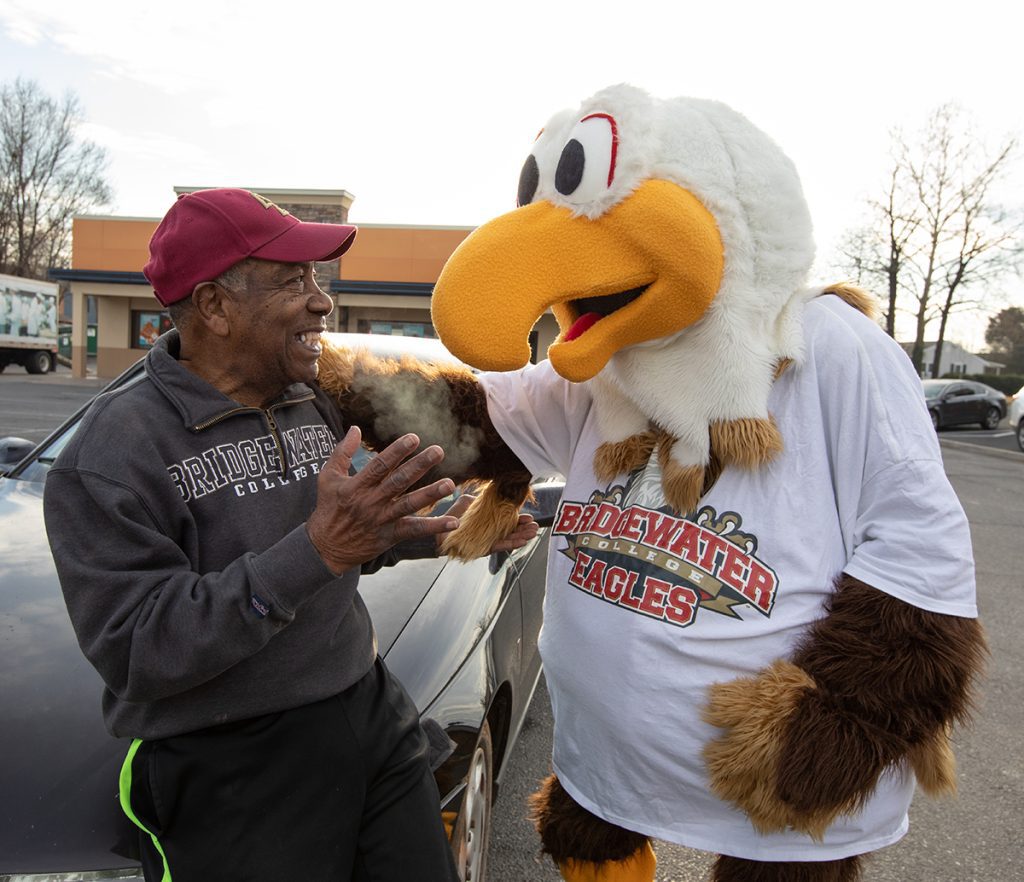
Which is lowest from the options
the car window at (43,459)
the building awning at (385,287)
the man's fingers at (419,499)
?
the building awning at (385,287)

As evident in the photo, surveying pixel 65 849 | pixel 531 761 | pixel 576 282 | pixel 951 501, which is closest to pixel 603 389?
pixel 576 282

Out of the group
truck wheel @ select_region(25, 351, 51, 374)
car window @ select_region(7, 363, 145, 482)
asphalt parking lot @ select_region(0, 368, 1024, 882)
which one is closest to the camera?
asphalt parking lot @ select_region(0, 368, 1024, 882)

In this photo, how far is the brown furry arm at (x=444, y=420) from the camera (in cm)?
193

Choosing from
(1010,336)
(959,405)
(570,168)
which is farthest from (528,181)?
(1010,336)

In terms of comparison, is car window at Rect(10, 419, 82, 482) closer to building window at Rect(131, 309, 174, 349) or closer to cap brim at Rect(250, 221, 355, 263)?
cap brim at Rect(250, 221, 355, 263)

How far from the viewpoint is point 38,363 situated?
1078 inches

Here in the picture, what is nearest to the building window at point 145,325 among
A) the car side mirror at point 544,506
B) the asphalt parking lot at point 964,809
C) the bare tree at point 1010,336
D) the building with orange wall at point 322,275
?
the building with orange wall at point 322,275

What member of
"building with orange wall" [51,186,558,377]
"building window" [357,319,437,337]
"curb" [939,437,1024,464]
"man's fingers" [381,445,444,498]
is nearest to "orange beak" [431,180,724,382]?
"man's fingers" [381,445,444,498]

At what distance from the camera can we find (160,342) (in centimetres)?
164

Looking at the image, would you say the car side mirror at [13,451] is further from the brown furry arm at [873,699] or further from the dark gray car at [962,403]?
the dark gray car at [962,403]

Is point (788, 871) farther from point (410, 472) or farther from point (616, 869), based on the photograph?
point (410, 472)

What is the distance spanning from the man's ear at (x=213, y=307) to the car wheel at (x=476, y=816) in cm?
→ 130

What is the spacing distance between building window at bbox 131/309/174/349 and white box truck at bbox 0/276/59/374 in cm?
342

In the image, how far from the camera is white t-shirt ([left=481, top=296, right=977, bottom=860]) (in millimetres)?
1508
